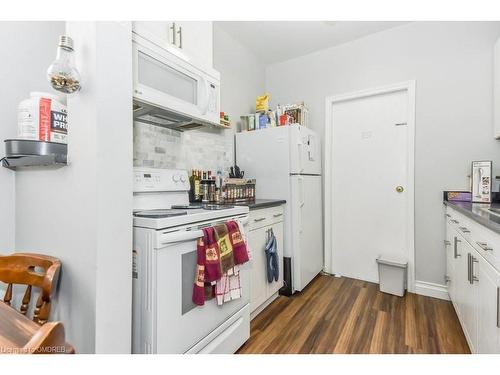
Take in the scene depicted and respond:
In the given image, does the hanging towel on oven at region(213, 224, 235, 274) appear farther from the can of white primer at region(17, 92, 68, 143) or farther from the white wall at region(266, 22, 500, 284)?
the white wall at region(266, 22, 500, 284)

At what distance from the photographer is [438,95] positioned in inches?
92.7

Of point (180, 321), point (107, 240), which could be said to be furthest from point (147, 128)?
point (180, 321)

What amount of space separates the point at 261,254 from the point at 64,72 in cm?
166

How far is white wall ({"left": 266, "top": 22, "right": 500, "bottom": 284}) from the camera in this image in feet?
7.20

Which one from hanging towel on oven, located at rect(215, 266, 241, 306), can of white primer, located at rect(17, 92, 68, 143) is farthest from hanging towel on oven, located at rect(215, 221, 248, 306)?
can of white primer, located at rect(17, 92, 68, 143)

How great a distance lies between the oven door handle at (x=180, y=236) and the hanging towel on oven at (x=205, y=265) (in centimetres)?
4

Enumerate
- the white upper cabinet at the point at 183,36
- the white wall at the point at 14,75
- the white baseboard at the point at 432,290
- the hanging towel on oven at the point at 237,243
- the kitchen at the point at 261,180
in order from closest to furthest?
the kitchen at the point at 261,180 → the white wall at the point at 14,75 → the white upper cabinet at the point at 183,36 → the hanging towel on oven at the point at 237,243 → the white baseboard at the point at 432,290

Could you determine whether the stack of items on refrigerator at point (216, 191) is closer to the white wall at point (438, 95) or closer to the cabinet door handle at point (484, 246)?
the cabinet door handle at point (484, 246)

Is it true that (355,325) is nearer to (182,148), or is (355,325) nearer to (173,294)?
(173,294)

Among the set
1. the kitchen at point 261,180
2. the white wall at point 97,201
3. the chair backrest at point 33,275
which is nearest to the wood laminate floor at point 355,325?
the kitchen at point 261,180

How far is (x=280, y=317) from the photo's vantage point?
201cm

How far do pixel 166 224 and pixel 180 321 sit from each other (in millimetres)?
478

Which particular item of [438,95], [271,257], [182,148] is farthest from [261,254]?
[438,95]

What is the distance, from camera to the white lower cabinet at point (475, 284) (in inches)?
43.7
